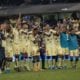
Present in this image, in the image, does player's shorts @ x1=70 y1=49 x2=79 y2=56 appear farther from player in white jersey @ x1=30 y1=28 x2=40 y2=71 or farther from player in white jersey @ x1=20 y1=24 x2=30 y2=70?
player in white jersey @ x1=20 y1=24 x2=30 y2=70

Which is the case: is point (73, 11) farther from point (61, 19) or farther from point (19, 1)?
point (19, 1)

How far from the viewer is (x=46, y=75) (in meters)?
17.0

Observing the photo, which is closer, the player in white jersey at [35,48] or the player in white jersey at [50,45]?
the player in white jersey at [35,48]

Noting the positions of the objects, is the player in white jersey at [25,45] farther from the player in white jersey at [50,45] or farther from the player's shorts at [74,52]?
the player's shorts at [74,52]

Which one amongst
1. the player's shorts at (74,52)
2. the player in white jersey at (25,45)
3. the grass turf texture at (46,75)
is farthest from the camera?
the player's shorts at (74,52)

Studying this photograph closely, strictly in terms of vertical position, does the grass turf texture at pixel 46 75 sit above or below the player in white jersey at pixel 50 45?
below

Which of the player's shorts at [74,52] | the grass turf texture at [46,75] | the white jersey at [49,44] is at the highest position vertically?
the white jersey at [49,44]

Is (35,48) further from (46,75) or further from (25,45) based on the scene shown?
(46,75)

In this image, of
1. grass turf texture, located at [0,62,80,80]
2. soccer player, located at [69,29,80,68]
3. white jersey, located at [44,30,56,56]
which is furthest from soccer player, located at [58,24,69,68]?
grass turf texture, located at [0,62,80,80]

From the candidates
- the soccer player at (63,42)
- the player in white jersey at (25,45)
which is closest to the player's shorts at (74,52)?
the soccer player at (63,42)

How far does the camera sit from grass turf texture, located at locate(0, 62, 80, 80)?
16.2m

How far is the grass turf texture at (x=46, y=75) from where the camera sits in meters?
16.2

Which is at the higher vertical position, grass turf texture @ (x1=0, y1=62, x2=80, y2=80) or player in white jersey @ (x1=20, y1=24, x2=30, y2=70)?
player in white jersey @ (x1=20, y1=24, x2=30, y2=70)

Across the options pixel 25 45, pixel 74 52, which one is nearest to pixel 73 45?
pixel 74 52
